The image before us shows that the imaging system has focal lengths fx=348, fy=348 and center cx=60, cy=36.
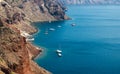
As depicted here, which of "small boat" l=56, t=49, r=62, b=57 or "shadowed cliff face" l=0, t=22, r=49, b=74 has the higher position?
"shadowed cliff face" l=0, t=22, r=49, b=74

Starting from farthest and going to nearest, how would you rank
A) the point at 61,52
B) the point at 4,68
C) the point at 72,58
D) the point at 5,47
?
the point at 61,52 < the point at 72,58 < the point at 5,47 < the point at 4,68

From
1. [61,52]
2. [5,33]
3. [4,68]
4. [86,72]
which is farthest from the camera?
[61,52]

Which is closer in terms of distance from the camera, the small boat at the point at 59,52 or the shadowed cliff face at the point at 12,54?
the shadowed cliff face at the point at 12,54

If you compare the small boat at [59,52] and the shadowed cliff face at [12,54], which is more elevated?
the shadowed cliff face at [12,54]

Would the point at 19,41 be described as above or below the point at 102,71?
above

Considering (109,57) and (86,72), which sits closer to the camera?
(86,72)

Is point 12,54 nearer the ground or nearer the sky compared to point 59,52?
nearer the sky

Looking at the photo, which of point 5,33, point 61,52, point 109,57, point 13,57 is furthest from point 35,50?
point 13,57

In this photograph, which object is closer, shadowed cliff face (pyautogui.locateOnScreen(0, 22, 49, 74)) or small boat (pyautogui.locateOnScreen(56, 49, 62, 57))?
shadowed cliff face (pyautogui.locateOnScreen(0, 22, 49, 74))

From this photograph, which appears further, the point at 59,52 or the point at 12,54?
the point at 59,52

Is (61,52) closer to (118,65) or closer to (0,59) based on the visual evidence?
(118,65)

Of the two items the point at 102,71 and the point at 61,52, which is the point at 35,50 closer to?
the point at 61,52
